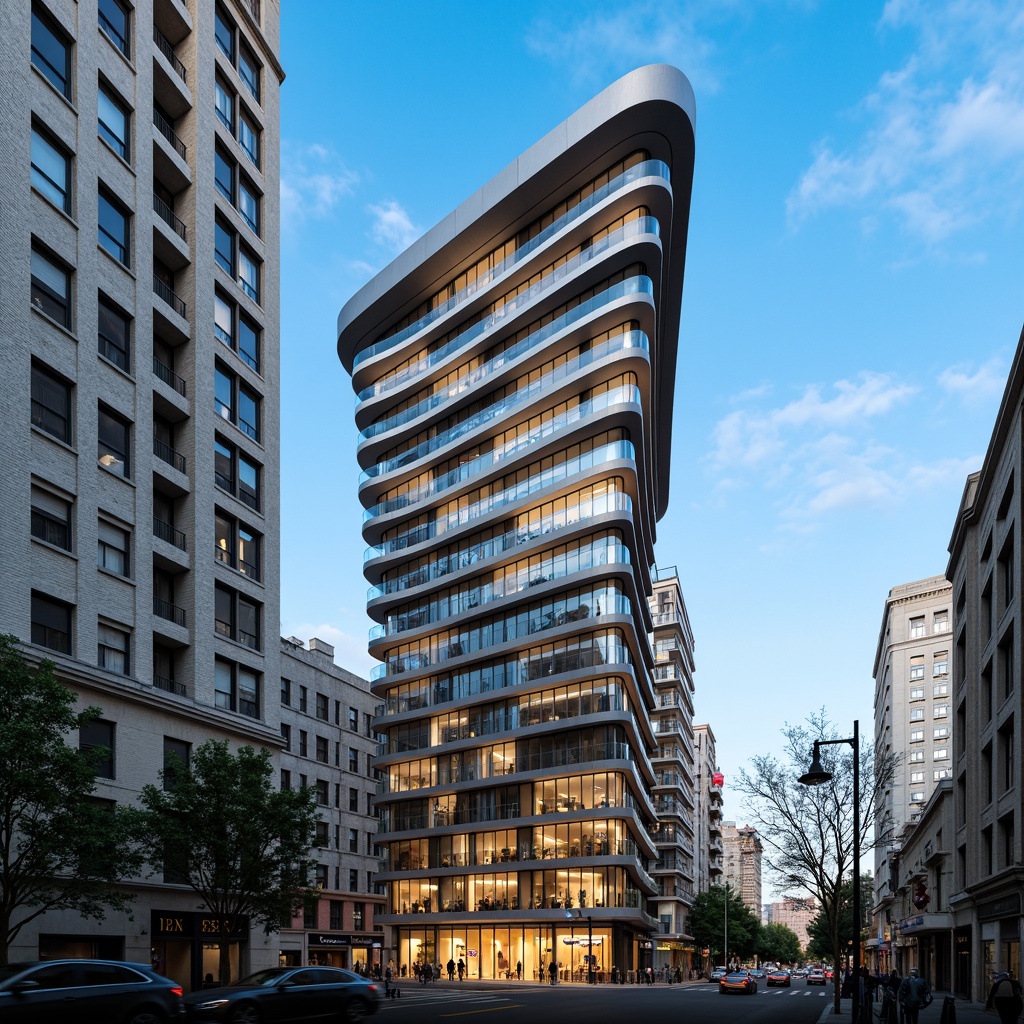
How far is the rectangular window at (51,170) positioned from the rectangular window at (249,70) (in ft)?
47.9

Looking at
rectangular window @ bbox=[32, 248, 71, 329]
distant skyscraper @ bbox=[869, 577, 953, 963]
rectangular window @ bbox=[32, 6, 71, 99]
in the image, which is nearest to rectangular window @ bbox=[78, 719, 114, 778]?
rectangular window @ bbox=[32, 248, 71, 329]

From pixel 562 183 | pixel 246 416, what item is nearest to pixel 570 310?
pixel 562 183

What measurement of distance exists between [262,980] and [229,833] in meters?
11.6

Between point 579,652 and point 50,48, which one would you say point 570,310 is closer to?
point 579,652

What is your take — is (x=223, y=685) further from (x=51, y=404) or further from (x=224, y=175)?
(x=224, y=175)

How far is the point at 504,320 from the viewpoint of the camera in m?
72.2

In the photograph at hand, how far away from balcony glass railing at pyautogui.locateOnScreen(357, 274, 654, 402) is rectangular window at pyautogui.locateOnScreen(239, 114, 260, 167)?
83.6ft

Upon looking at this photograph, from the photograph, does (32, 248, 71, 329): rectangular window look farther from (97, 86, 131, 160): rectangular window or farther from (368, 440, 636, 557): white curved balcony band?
(368, 440, 636, 557): white curved balcony band

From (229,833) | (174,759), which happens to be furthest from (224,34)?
(229,833)

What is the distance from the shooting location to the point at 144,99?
37750 mm

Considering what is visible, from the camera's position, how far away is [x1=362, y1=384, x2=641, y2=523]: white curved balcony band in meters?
66.1

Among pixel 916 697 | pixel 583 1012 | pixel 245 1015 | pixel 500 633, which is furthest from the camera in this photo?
pixel 916 697

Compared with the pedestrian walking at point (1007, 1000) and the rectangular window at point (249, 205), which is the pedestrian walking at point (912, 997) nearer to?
the pedestrian walking at point (1007, 1000)

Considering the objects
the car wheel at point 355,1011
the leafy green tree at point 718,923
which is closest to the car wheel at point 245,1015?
the car wheel at point 355,1011
